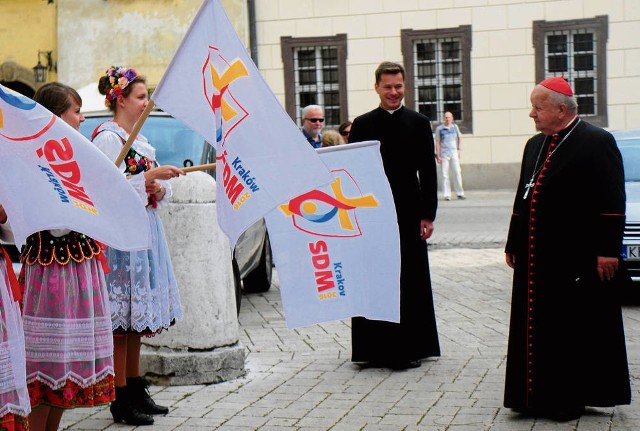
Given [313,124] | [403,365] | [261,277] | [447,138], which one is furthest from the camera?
[447,138]

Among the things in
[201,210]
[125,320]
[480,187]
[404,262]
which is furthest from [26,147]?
[480,187]

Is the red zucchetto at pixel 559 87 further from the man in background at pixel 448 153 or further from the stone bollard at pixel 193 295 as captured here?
the man in background at pixel 448 153

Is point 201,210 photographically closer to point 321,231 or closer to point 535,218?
point 321,231

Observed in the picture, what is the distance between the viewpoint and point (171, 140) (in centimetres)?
937

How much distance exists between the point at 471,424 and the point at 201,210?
7.10ft


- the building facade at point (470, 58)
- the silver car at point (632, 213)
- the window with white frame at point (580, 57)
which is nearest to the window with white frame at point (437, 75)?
the building facade at point (470, 58)

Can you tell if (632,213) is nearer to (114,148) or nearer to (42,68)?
(114,148)

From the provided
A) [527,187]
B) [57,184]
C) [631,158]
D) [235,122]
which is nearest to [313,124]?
[631,158]

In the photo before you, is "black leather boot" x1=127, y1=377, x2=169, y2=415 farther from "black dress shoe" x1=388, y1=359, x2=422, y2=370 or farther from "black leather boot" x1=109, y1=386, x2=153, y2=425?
"black dress shoe" x1=388, y1=359, x2=422, y2=370

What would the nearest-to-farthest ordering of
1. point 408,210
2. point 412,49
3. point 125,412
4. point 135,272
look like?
point 135,272 → point 125,412 → point 408,210 → point 412,49

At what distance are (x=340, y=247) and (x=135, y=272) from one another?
1.08 meters

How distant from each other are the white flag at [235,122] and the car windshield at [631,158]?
280 inches

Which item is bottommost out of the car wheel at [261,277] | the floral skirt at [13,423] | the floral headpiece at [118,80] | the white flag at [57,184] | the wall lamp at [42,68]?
the car wheel at [261,277]

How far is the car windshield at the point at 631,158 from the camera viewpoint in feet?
37.2
